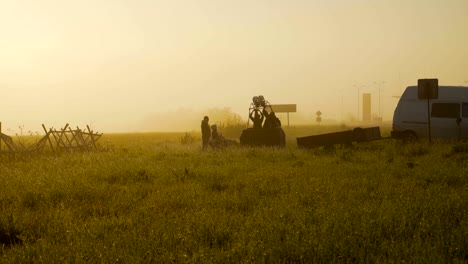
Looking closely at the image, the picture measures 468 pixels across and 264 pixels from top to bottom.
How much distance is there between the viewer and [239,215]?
6527 millimetres

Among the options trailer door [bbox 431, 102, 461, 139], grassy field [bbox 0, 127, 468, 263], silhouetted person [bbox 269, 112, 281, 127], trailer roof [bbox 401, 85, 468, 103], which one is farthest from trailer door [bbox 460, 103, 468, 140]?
grassy field [bbox 0, 127, 468, 263]

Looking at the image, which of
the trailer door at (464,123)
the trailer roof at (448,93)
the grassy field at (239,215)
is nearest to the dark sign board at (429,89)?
the trailer roof at (448,93)

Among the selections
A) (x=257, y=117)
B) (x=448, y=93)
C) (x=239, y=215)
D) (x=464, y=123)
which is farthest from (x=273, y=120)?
(x=239, y=215)

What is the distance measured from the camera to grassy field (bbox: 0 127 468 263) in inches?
184

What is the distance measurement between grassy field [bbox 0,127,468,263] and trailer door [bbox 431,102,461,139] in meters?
9.41

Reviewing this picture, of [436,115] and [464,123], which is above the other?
[436,115]

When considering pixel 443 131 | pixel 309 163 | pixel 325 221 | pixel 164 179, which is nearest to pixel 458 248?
pixel 325 221

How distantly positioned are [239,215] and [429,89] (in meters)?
16.0

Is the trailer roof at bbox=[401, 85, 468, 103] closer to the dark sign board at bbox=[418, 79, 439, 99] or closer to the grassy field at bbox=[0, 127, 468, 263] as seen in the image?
the dark sign board at bbox=[418, 79, 439, 99]

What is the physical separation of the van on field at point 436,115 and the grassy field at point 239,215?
9.33 m

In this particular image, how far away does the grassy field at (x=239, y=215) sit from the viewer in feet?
15.3

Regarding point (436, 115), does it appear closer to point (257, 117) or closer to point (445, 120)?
point (445, 120)

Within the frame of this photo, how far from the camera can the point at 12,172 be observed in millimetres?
12891

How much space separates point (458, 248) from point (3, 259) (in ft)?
16.7
